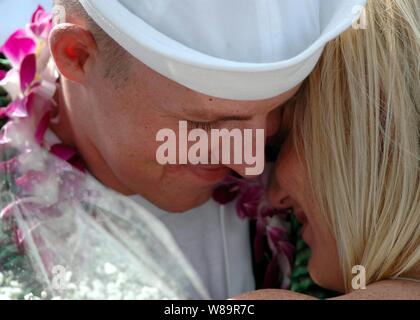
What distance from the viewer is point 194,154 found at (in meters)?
1.43

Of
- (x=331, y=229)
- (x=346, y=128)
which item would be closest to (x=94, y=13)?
(x=346, y=128)

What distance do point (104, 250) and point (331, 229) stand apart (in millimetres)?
434

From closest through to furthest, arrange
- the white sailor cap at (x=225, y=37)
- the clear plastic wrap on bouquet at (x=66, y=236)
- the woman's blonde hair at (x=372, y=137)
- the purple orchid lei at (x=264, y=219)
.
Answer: the white sailor cap at (x=225, y=37) → the woman's blonde hair at (x=372, y=137) → the clear plastic wrap on bouquet at (x=66, y=236) → the purple orchid lei at (x=264, y=219)

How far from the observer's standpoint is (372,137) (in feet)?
4.38

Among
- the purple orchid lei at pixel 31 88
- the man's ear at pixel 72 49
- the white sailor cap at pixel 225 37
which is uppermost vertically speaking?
the white sailor cap at pixel 225 37

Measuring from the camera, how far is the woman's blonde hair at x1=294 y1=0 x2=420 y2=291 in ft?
4.31

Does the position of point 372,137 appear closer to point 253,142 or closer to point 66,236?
point 253,142

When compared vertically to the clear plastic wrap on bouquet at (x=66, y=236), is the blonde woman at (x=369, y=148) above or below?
above

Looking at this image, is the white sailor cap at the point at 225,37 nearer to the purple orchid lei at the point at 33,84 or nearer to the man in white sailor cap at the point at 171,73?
the man in white sailor cap at the point at 171,73

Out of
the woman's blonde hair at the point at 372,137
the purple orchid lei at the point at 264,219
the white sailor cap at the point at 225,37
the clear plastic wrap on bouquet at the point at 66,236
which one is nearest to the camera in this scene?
the white sailor cap at the point at 225,37

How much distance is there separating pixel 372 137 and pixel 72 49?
52 centimetres

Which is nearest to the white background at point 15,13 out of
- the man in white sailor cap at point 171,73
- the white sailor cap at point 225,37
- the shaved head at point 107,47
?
the man in white sailor cap at point 171,73

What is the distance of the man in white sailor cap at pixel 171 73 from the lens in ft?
3.96

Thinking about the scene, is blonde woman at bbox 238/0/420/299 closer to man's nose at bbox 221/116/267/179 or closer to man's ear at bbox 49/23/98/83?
man's nose at bbox 221/116/267/179
